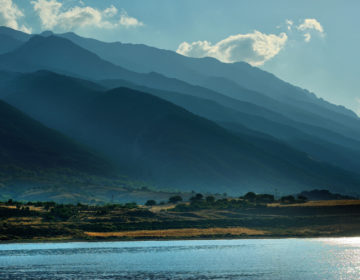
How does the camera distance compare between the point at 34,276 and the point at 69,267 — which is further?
the point at 69,267

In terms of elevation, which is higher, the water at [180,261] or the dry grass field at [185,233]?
the dry grass field at [185,233]

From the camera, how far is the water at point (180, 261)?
92562 mm

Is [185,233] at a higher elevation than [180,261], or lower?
higher

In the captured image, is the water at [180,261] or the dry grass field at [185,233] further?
the dry grass field at [185,233]

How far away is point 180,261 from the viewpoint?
4412 inches

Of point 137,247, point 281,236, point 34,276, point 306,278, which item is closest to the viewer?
point 306,278

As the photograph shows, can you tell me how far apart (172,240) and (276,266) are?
7692 centimetres

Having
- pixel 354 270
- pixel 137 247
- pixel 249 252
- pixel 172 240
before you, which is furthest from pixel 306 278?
pixel 172 240

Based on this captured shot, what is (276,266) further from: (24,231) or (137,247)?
(24,231)

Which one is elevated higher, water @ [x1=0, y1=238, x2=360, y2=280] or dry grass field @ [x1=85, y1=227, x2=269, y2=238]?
dry grass field @ [x1=85, y1=227, x2=269, y2=238]

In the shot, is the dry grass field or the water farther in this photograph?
the dry grass field

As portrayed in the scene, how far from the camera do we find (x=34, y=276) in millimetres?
92812

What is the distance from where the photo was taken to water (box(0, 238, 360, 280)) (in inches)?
3644

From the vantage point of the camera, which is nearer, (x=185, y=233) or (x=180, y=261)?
(x=180, y=261)
